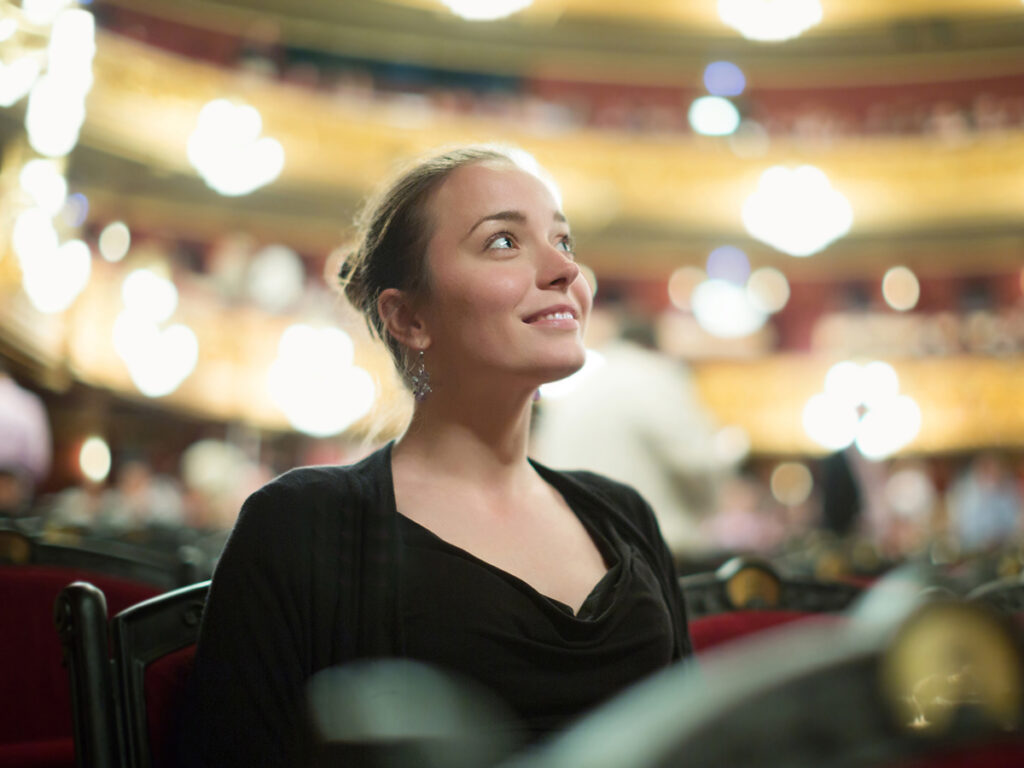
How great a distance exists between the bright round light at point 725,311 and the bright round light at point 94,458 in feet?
30.7

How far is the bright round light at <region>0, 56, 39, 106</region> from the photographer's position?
→ 13.7 feet

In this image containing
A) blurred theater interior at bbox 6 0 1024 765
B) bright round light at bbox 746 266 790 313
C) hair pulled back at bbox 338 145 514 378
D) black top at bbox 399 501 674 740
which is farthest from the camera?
bright round light at bbox 746 266 790 313

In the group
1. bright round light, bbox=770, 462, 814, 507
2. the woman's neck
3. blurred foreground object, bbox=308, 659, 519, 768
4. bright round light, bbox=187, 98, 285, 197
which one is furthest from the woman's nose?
bright round light, bbox=770, 462, 814, 507

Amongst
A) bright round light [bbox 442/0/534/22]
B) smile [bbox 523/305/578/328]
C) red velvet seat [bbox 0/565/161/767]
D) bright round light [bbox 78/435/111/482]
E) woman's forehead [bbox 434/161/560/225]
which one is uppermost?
bright round light [bbox 442/0/534/22]

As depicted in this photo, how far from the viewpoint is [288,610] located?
3.77ft

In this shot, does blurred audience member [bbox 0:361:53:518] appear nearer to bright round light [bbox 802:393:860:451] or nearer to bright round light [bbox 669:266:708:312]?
bright round light [bbox 669:266:708:312]

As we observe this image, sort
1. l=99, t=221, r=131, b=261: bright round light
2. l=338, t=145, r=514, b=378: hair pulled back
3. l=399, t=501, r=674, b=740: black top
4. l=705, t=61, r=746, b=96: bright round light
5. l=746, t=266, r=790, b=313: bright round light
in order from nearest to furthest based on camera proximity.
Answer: l=399, t=501, r=674, b=740: black top → l=338, t=145, r=514, b=378: hair pulled back → l=99, t=221, r=131, b=261: bright round light → l=705, t=61, r=746, b=96: bright round light → l=746, t=266, r=790, b=313: bright round light

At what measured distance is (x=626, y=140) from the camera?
48.3ft

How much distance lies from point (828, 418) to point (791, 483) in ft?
4.33

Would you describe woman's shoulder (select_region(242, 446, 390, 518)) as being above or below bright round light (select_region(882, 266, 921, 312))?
below

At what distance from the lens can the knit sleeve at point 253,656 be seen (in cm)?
108

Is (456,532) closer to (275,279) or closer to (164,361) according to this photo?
(164,361)

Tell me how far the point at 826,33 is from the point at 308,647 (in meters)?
16.8

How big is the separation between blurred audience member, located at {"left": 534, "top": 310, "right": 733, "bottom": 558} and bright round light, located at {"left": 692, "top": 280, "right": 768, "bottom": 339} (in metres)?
12.7
